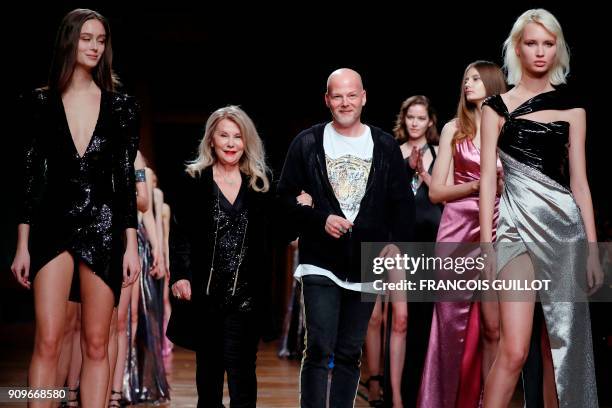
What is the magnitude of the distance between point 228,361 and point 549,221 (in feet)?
4.35

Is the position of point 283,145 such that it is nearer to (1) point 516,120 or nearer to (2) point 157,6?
(2) point 157,6

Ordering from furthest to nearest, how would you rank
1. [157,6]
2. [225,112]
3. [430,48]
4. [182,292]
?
[157,6] < [430,48] < [225,112] < [182,292]

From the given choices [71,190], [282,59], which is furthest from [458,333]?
[282,59]

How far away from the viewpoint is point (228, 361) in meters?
3.76

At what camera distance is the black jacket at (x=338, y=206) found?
3572 millimetres

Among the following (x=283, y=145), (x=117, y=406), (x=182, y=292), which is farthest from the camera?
(x=283, y=145)

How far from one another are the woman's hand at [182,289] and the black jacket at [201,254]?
0.9 inches

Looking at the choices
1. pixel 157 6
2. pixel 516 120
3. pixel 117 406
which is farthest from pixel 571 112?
pixel 157 6

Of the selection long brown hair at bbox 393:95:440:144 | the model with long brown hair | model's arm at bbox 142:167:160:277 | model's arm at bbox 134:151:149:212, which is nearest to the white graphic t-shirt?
the model with long brown hair

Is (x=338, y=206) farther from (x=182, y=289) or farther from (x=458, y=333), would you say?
(x=458, y=333)

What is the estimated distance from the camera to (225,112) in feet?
13.3

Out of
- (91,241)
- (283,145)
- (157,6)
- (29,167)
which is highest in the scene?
(157,6)

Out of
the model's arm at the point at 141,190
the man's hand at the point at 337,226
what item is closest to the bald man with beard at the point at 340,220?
the man's hand at the point at 337,226

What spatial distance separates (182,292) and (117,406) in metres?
1.06
